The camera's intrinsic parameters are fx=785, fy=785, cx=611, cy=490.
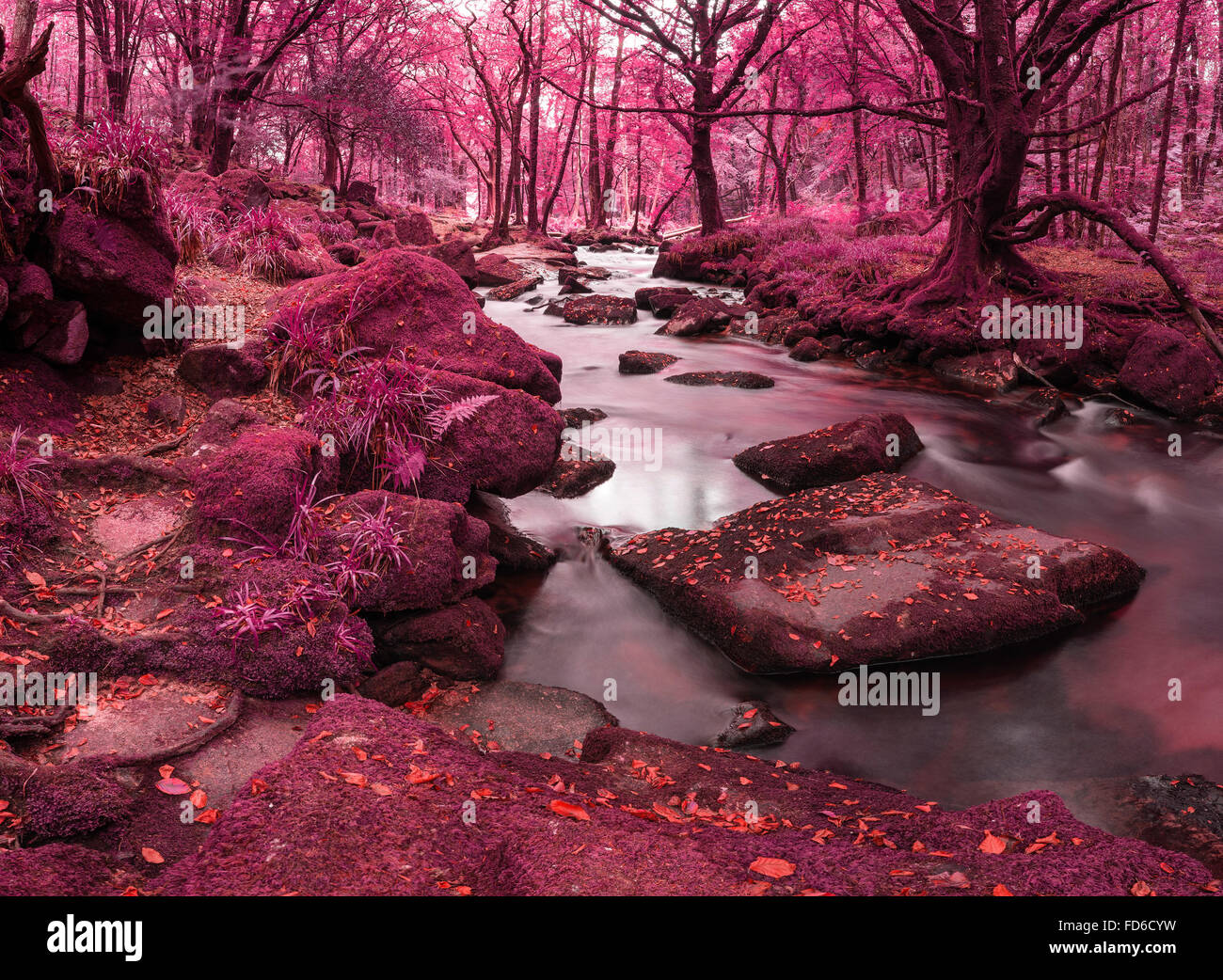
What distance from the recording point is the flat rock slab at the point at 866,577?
17.2ft

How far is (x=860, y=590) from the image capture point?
558 centimetres

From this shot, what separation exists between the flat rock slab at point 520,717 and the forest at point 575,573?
0.09 ft

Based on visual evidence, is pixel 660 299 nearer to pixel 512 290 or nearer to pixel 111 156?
pixel 512 290

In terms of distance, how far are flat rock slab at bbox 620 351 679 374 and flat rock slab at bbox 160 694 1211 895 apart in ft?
30.3

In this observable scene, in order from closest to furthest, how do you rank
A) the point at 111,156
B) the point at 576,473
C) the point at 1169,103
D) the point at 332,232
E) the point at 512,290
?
the point at 111,156
the point at 576,473
the point at 332,232
the point at 1169,103
the point at 512,290

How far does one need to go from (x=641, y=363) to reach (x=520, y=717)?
8.40 meters

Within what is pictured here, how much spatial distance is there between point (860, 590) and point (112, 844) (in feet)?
15.0

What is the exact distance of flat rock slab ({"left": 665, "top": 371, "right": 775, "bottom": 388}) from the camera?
11.5m

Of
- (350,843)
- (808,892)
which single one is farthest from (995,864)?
(350,843)

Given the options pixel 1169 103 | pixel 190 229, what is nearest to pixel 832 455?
pixel 190 229

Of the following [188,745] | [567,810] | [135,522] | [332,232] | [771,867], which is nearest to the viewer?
[771,867]

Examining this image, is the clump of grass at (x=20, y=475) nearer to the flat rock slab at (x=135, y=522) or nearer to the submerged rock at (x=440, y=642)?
the flat rock slab at (x=135, y=522)

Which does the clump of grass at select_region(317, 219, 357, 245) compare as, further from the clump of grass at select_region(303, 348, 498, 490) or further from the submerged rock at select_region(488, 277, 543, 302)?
the clump of grass at select_region(303, 348, 498, 490)

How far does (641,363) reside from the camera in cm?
1210
